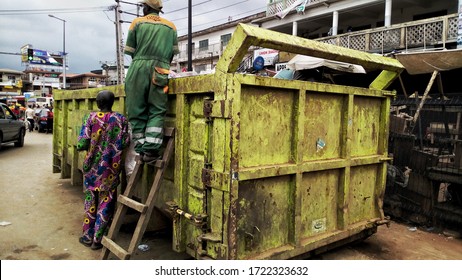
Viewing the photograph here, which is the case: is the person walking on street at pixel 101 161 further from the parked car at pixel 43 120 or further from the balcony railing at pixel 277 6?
the balcony railing at pixel 277 6

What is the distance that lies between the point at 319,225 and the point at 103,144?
2.26m

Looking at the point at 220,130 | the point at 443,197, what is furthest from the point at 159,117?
the point at 443,197

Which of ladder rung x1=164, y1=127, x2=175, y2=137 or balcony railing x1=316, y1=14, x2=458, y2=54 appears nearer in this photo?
ladder rung x1=164, y1=127, x2=175, y2=137

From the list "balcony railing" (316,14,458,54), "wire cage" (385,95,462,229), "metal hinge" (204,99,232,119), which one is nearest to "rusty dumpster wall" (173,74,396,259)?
"metal hinge" (204,99,232,119)

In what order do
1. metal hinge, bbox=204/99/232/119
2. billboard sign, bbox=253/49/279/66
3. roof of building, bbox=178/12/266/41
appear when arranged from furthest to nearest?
roof of building, bbox=178/12/266/41, billboard sign, bbox=253/49/279/66, metal hinge, bbox=204/99/232/119

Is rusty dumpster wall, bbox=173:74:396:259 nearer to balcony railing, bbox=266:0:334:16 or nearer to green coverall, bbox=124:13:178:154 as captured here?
green coverall, bbox=124:13:178:154

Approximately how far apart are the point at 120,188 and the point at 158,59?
1.67 m

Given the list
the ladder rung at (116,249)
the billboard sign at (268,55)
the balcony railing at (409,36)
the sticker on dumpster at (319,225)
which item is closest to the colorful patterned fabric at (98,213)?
the ladder rung at (116,249)

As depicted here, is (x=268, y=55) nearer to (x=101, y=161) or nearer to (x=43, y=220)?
(x=43, y=220)

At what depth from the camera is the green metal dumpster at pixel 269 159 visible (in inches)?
94.8

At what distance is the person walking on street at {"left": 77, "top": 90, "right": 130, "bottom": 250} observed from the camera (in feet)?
11.2

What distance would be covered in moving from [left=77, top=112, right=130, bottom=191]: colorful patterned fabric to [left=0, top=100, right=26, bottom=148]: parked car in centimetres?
944

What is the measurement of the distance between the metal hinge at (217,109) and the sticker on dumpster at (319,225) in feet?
4.57

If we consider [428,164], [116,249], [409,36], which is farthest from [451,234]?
[409,36]
